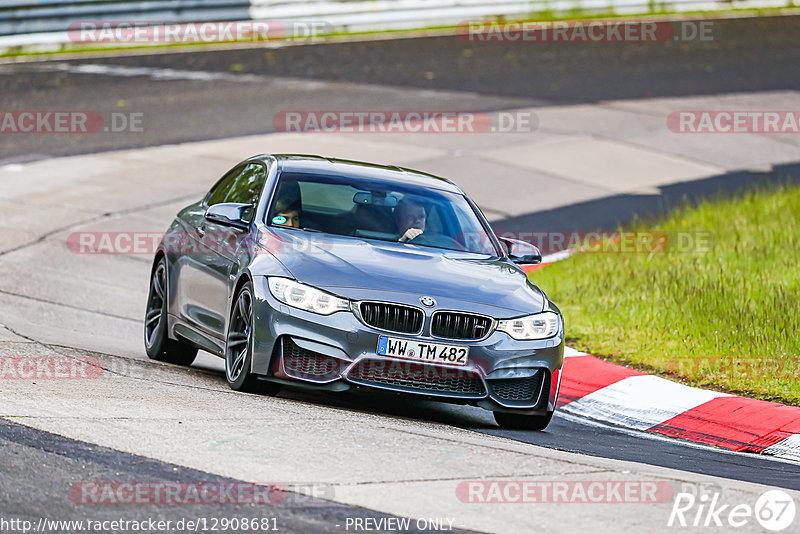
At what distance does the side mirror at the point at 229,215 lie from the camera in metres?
8.71

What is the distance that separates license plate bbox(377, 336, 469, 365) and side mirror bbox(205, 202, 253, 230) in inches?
62.2

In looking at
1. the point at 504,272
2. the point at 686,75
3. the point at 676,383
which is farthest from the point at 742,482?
the point at 686,75

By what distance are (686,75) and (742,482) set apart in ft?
67.7

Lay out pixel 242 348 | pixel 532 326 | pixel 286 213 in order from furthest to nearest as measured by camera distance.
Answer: pixel 286 213
pixel 242 348
pixel 532 326

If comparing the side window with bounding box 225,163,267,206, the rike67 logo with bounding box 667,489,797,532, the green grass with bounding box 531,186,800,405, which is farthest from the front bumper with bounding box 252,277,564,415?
the green grass with bounding box 531,186,800,405

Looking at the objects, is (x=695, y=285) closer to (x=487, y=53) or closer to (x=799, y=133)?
(x=799, y=133)

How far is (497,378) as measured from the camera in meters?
7.86

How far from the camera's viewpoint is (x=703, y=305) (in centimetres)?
1164

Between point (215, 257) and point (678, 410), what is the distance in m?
3.24

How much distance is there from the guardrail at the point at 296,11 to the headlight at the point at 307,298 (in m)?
18.3

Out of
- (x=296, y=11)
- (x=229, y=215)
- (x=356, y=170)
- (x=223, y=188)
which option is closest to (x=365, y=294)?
(x=229, y=215)

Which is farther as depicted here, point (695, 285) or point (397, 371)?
point (695, 285)

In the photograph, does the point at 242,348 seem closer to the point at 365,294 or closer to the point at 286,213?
the point at 365,294

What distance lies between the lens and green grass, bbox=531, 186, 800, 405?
10.1m
